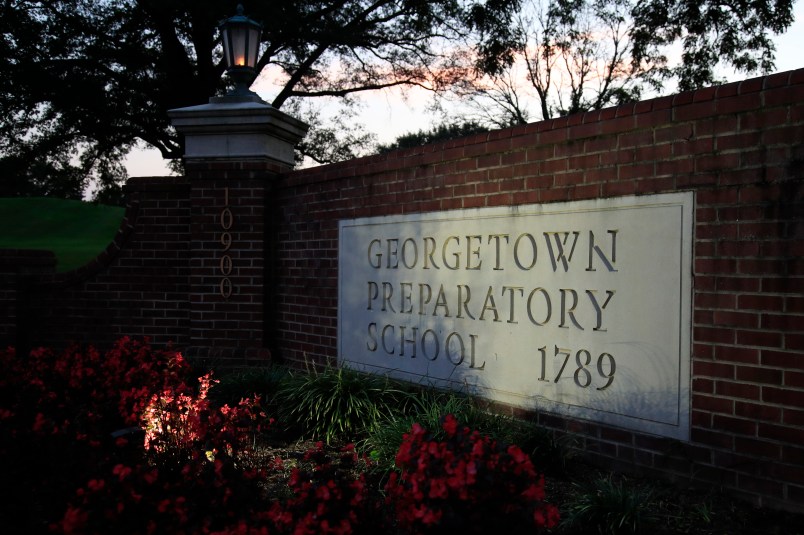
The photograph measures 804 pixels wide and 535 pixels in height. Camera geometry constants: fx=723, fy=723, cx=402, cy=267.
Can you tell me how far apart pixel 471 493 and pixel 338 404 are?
263 centimetres

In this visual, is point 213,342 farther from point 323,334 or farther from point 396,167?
point 396,167

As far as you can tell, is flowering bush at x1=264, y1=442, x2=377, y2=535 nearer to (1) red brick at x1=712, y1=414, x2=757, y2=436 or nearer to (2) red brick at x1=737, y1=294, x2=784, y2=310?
(1) red brick at x1=712, y1=414, x2=757, y2=436

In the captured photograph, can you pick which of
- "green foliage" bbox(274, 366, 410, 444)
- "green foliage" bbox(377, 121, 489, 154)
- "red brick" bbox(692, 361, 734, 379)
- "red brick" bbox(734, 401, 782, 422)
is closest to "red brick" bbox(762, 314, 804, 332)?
"red brick" bbox(692, 361, 734, 379)

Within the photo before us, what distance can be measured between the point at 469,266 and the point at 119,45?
13.1 metres

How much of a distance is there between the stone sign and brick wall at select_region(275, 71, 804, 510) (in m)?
0.10

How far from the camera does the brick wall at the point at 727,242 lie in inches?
139

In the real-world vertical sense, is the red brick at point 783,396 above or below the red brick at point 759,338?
below

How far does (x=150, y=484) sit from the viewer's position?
2.90 meters

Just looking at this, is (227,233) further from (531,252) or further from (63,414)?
(531,252)

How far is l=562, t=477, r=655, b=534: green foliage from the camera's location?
10.7ft

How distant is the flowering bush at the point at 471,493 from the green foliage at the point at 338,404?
7.37 feet

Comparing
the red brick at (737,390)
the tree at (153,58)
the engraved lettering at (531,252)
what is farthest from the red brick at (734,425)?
the tree at (153,58)

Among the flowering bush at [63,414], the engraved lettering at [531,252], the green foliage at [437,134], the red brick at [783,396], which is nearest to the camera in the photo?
the flowering bush at [63,414]

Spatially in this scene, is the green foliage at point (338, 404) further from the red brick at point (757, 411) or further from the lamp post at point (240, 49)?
the lamp post at point (240, 49)
